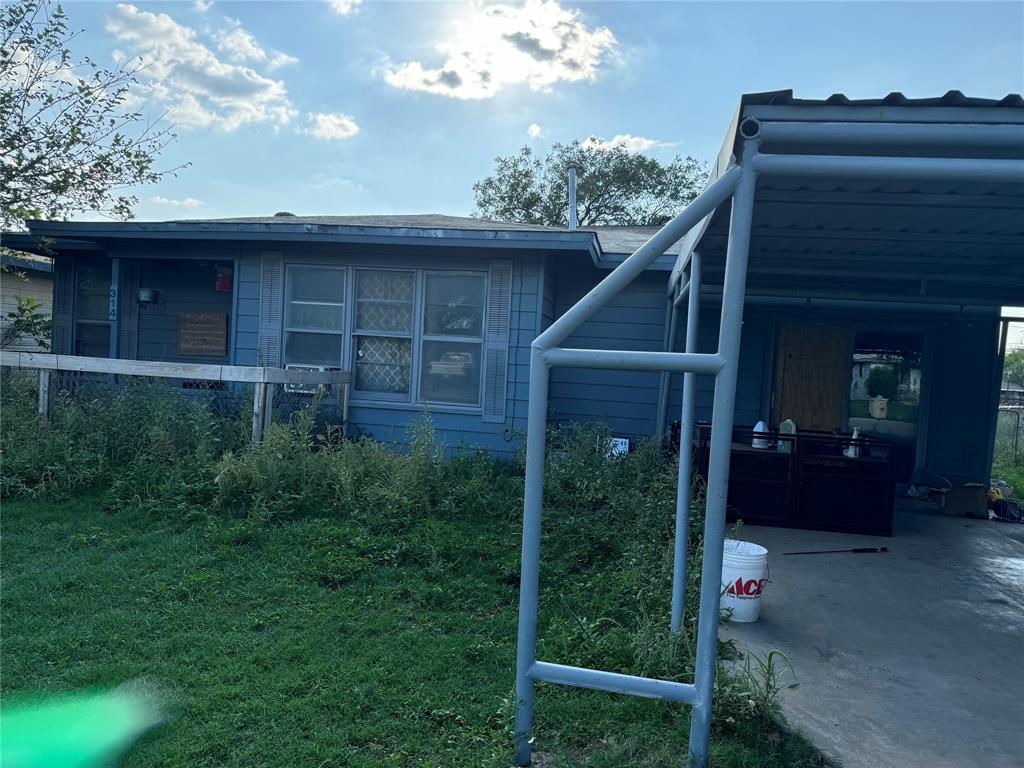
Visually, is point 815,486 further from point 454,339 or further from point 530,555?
point 530,555

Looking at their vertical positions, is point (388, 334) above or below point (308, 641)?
above

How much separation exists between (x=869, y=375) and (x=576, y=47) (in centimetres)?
1036

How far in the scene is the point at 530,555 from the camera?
2348mm

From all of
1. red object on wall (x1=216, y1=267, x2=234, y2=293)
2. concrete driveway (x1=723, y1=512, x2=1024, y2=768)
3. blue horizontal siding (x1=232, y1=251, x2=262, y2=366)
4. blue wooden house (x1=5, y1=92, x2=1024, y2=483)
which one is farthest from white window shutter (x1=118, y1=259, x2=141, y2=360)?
concrete driveway (x1=723, y1=512, x2=1024, y2=768)

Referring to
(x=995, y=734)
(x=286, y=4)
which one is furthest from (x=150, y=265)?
(x=995, y=734)

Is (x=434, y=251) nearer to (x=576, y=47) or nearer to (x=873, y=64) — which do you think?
(x=873, y=64)

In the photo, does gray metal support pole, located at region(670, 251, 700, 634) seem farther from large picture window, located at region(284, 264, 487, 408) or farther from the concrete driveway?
large picture window, located at region(284, 264, 487, 408)

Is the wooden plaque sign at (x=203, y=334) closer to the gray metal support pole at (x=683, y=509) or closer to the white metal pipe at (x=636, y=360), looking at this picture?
the gray metal support pole at (x=683, y=509)

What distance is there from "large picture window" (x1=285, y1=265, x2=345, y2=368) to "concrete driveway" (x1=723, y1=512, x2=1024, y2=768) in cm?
461

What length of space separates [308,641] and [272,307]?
16.5 feet

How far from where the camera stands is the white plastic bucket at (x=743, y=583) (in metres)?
3.52

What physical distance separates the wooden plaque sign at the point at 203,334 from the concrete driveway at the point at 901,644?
695cm

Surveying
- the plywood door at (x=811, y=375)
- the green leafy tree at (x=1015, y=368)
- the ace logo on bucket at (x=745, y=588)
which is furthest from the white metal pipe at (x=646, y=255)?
the green leafy tree at (x=1015, y=368)

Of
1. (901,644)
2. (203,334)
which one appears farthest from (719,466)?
(203,334)
